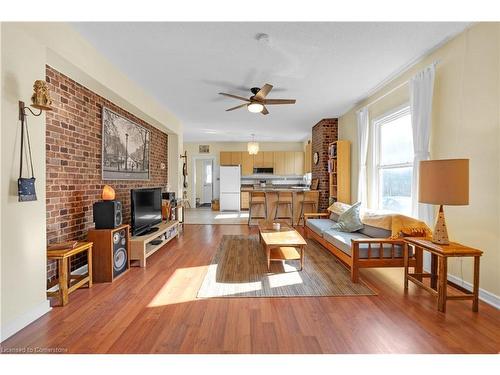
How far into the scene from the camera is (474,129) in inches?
95.1

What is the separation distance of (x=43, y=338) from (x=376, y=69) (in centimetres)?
441

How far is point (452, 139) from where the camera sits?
268cm

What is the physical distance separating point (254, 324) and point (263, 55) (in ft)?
9.15

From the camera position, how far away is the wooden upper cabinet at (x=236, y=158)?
923cm

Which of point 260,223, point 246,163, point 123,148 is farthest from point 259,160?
point 123,148

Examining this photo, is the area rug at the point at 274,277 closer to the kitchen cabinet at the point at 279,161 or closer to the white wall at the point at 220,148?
the kitchen cabinet at the point at 279,161

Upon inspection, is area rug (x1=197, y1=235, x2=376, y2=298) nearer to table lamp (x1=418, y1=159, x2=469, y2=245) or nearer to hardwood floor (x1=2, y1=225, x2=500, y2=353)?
hardwood floor (x1=2, y1=225, x2=500, y2=353)

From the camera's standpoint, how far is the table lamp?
2064 millimetres

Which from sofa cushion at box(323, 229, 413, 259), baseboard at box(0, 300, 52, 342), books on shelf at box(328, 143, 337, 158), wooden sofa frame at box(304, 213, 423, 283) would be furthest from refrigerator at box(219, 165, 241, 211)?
baseboard at box(0, 300, 52, 342)

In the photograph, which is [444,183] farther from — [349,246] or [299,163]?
[299,163]

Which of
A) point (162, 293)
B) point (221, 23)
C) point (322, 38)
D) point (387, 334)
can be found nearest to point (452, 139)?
point (322, 38)

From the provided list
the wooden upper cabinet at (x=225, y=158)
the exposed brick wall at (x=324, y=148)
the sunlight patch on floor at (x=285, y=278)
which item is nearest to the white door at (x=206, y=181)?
the wooden upper cabinet at (x=225, y=158)

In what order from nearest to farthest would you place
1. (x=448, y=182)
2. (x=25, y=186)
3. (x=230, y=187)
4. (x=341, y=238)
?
(x=25, y=186)
(x=448, y=182)
(x=341, y=238)
(x=230, y=187)
